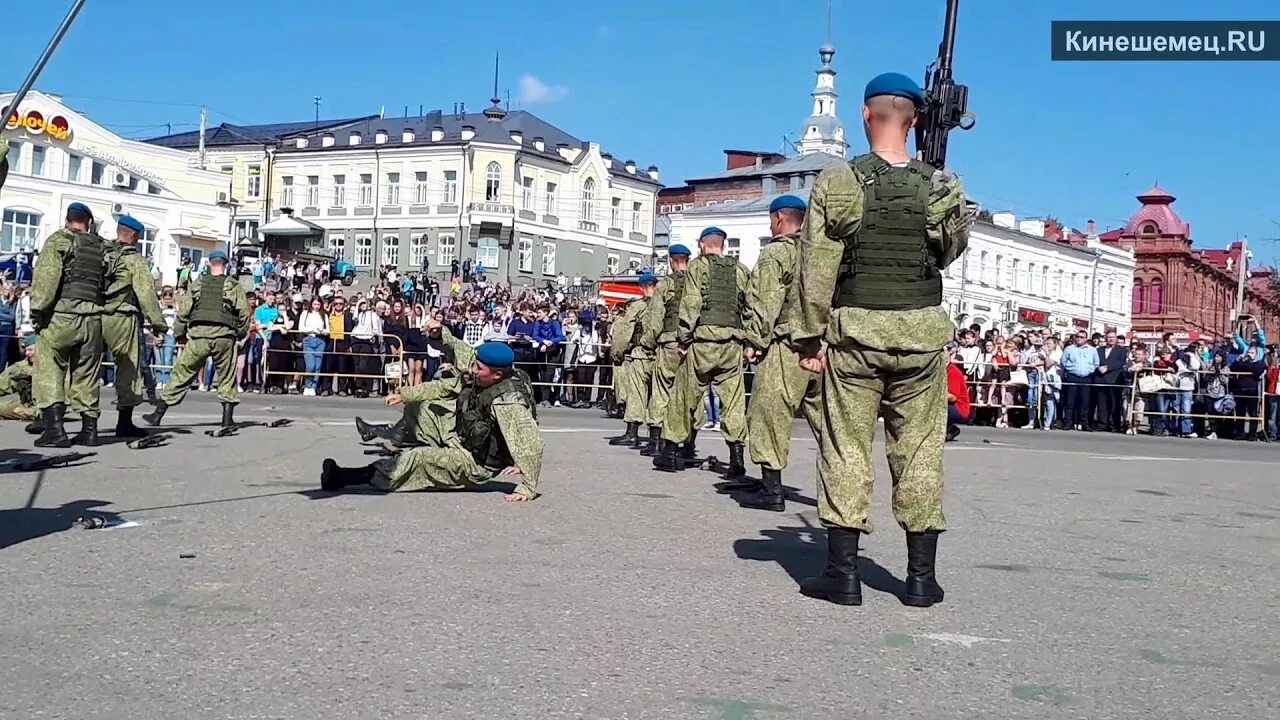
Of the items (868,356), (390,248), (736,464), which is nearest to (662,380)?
(736,464)

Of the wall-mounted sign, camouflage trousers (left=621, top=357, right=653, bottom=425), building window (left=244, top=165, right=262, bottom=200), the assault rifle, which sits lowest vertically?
camouflage trousers (left=621, top=357, right=653, bottom=425)

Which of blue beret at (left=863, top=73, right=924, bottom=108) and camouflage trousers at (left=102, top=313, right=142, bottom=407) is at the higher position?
blue beret at (left=863, top=73, right=924, bottom=108)

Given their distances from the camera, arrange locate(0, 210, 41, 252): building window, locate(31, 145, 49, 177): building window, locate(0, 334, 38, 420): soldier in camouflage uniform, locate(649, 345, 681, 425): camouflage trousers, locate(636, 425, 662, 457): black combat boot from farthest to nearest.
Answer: locate(31, 145, 49, 177): building window
locate(0, 210, 41, 252): building window
locate(0, 334, 38, 420): soldier in camouflage uniform
locate(636, 425, 662, 457): black combat boot
locate(649, 345, 681, 425): camouflage trousers

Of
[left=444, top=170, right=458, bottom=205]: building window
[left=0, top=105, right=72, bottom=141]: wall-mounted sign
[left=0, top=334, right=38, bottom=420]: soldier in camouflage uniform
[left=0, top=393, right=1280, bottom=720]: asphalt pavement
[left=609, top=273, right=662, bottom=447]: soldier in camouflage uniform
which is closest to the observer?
[left=0, top=393, right=1280, bottom=720]: asphalt pavement

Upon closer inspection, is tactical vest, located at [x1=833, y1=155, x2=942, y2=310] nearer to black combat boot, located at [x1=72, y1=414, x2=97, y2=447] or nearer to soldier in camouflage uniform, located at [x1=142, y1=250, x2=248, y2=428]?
black combat boot, located at [x1=72, y1=414, x2=97, y2=447]

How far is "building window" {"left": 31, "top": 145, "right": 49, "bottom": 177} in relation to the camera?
63.2 metres

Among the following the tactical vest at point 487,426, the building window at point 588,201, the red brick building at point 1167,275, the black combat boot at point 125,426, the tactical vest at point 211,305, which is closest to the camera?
the tactical vest at point 487,426

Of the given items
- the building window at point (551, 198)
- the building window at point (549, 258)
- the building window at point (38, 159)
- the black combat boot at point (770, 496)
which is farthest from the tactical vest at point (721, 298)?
the building window at point (551, 198)

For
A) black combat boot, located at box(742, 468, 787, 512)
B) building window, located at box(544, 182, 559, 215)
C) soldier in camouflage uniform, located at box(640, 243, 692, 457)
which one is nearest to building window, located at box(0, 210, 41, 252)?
building window, located at box(544, 182, 559, 215)

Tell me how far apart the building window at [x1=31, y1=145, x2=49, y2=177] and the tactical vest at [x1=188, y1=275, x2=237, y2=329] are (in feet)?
183

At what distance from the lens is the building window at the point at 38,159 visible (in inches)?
2489

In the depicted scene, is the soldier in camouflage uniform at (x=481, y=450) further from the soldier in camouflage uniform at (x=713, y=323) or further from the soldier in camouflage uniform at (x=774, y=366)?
the soldier in camouflage uniform at (x=713, y=323)

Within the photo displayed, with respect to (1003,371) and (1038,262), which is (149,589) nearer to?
(1003,371)

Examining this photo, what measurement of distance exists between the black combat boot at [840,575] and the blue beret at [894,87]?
1.92 meters
